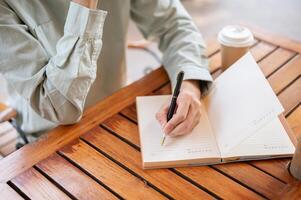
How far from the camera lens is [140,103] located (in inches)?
35.4

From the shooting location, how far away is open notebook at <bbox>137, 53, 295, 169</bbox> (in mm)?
742

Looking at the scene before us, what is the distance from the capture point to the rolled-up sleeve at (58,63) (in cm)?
82

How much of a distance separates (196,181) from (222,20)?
213cm

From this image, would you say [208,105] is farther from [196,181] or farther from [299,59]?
[299,59]

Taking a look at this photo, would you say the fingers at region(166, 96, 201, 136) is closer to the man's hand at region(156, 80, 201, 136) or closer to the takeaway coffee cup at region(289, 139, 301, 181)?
the man's hand at region(156, 80, 201, 136)

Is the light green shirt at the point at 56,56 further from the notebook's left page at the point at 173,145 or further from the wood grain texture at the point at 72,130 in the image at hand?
the notebook's left page at the point at 173,145

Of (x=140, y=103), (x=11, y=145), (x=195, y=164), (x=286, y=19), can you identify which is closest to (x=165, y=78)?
(x=140, y=103)

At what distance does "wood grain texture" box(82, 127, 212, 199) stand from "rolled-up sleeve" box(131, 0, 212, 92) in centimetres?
27

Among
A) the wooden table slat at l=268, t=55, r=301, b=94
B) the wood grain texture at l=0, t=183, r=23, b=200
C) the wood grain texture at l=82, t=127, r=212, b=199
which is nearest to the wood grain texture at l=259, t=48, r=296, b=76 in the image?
the wooden table slat at l=268, t=55, r=301, b=94

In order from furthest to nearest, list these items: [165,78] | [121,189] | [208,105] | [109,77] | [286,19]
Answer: [286,19] < [109,77] < [165,78] < [208,105] < [121,189]

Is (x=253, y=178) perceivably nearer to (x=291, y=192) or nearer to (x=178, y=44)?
(x=291, y=192)

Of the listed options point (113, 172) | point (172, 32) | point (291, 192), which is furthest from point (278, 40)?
point (113, 172)

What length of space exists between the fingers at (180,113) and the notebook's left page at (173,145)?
3 centimetres

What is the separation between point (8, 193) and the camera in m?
0.69
